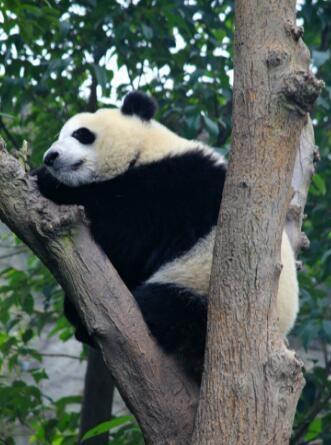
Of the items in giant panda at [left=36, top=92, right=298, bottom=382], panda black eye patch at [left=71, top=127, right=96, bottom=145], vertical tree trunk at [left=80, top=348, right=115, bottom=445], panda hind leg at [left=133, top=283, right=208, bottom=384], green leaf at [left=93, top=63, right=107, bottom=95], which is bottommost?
vertical tree trunk at [left=80, top=348, right=115, bottom=445]

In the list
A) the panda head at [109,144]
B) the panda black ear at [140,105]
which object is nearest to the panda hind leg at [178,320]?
the panda head at [109,144]

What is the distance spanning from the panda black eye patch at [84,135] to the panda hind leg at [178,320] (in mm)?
1038

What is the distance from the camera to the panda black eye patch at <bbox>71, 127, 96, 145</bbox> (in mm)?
Answer: 3934

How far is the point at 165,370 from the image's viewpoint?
2.68m

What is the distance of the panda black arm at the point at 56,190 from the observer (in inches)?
143

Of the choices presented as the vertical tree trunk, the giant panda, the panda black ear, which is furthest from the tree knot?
the vertical tree trunk

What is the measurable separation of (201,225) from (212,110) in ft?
6.54

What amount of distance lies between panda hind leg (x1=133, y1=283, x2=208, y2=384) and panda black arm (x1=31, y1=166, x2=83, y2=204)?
2.21ft

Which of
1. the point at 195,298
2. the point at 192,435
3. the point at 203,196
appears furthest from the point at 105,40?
the point at 192,435

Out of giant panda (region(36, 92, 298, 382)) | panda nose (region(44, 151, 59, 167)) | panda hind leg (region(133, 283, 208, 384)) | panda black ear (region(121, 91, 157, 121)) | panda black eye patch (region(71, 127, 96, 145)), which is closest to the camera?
panda hind leg (region(133, 283, 208, 384))

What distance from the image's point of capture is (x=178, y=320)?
308 cm

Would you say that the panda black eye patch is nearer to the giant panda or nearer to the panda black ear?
the giant panda

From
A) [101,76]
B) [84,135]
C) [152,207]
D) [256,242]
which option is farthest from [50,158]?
[256,242]

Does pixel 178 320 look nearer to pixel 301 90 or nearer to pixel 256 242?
pixel 256 242
